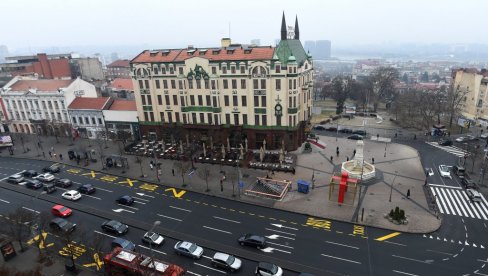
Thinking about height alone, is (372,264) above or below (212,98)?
below

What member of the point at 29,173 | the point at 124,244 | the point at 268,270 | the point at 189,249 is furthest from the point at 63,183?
the point at 268,270

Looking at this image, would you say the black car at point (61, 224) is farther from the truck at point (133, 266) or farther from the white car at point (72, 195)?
the truck at point (133, 266)

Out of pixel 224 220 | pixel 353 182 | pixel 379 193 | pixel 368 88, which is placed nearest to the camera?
pixel 224 220

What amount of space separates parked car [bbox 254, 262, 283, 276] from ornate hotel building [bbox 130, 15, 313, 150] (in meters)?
40.5

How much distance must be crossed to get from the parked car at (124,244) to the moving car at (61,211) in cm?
1419

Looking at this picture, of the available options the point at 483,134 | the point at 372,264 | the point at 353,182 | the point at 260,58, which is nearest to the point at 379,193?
the point at 353,182

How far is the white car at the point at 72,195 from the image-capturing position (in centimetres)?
5412

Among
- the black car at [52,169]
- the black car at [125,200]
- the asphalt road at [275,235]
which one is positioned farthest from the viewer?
the black car at [52,169]

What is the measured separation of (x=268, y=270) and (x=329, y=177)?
31166 millimetres

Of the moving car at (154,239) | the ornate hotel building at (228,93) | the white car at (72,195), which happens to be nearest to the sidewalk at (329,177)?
the ornate hotel building at (228,93)

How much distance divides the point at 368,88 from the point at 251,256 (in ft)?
367

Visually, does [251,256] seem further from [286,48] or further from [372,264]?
[286,48]

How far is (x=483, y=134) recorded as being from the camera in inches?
3438

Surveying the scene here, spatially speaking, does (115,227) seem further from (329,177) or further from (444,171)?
(444,171)
